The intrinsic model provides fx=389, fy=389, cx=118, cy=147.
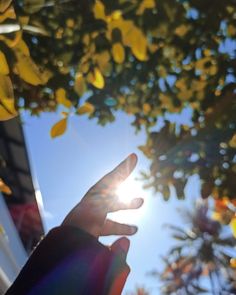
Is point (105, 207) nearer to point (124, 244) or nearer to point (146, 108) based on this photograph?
point (124, 244)

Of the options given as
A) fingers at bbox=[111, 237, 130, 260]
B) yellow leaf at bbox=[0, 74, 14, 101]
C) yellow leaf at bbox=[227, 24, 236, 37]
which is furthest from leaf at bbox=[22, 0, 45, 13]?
yellow leaf at bbox=[227, 24, 236, 37]

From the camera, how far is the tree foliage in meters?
1.92

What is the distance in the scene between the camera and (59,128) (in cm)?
125

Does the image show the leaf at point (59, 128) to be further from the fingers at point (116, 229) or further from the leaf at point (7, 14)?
the fingers at point (116, 229)

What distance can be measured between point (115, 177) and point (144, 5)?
171 cm

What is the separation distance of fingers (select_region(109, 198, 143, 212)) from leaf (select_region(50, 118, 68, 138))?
64 centimetres

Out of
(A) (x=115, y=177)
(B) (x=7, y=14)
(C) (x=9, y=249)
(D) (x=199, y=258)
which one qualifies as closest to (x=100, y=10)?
(B) (x=7, y=14)

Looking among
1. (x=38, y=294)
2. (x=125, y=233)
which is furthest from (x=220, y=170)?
(x=38, y=294)

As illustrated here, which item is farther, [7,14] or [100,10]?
[100,10]

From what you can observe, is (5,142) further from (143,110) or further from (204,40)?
(204,40)

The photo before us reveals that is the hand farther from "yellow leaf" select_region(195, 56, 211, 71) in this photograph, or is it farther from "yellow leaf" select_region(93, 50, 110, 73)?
"yellow leaf" select_region(195, 56, 211, 71)

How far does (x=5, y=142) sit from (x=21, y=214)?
9.54 ft

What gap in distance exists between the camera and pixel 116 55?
1714mm

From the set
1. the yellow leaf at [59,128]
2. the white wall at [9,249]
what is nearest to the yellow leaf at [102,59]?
the yellow leaf at [59,128]
